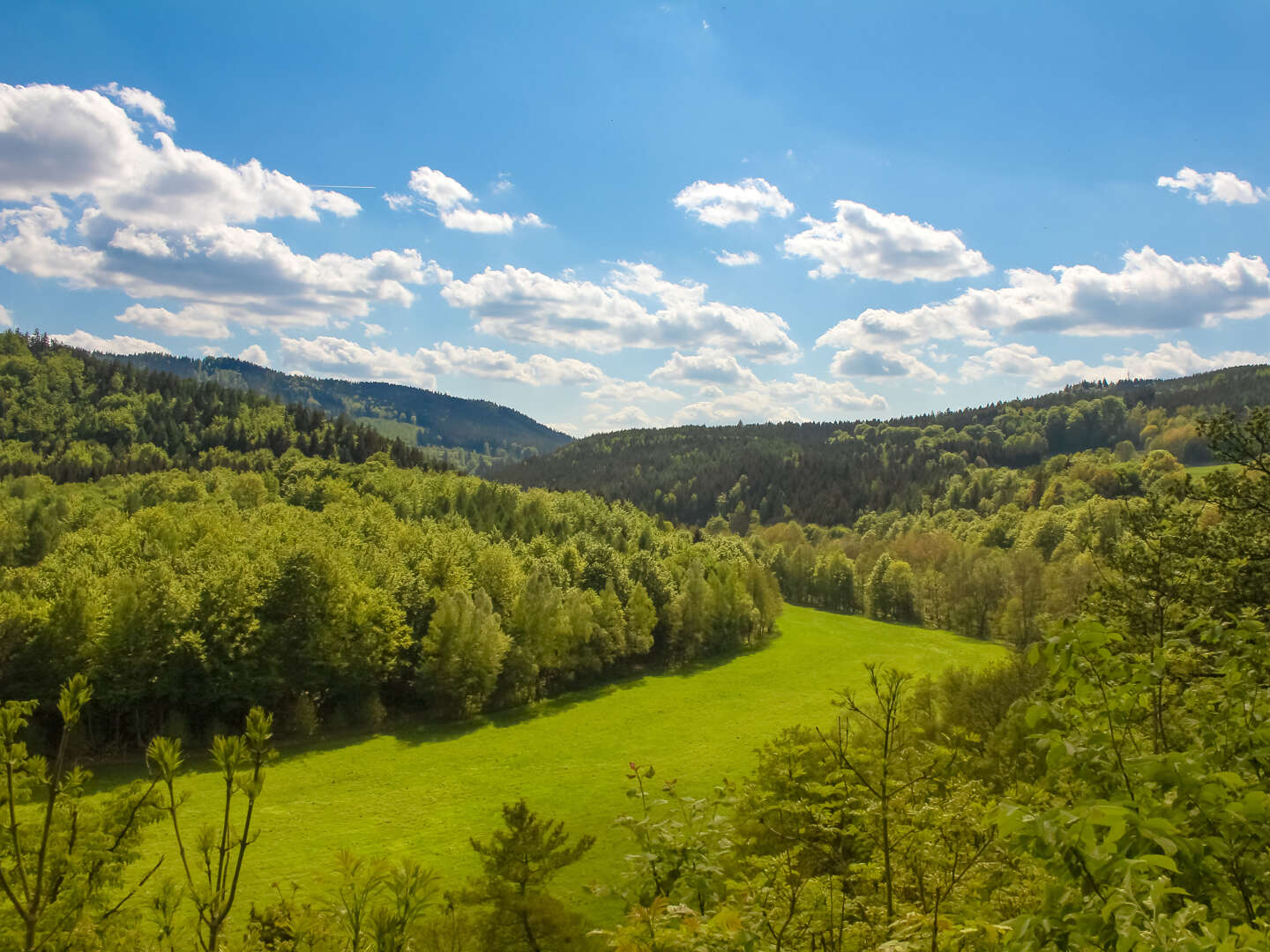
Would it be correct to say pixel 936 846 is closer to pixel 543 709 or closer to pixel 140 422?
pixel 543 709

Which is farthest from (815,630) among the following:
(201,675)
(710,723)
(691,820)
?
(691,820)

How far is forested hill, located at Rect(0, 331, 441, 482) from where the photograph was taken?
125 meters

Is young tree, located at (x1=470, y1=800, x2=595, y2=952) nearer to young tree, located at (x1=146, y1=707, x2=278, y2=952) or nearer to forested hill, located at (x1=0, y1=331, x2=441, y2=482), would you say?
A: young tree, located at (x1=146, y1=707, x2=278, y2=952)

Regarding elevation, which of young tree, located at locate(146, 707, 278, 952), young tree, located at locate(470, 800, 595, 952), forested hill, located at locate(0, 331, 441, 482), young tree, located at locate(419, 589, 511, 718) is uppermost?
forested hill, located at locate(0, 331, 441, 482)

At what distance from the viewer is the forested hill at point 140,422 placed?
125188 millimetres

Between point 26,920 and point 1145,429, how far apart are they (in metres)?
217

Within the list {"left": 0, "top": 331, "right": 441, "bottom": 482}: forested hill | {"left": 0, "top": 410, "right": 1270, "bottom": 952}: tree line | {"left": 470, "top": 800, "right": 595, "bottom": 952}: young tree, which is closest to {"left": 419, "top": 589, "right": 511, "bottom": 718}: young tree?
{"left": 0, "top": 410, "right": 1270, "bottom": 952}: tree line

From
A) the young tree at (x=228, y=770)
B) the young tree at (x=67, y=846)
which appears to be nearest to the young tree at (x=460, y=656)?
the young tree at (x=67, y=846)

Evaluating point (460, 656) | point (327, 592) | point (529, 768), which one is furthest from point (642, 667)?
point (327, 592)

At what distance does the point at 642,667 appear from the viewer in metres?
75.4

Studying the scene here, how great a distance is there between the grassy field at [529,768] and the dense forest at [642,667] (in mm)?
2226

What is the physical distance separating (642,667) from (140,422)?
114740 millimetres

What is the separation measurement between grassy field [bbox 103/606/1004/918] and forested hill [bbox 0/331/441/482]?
8662cm

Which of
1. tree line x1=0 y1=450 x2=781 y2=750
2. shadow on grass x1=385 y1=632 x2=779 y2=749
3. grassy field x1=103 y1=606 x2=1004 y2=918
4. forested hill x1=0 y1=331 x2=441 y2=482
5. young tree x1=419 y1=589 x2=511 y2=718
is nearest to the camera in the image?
grassy field x1=103 y1=606 x2=1004 y2=918
